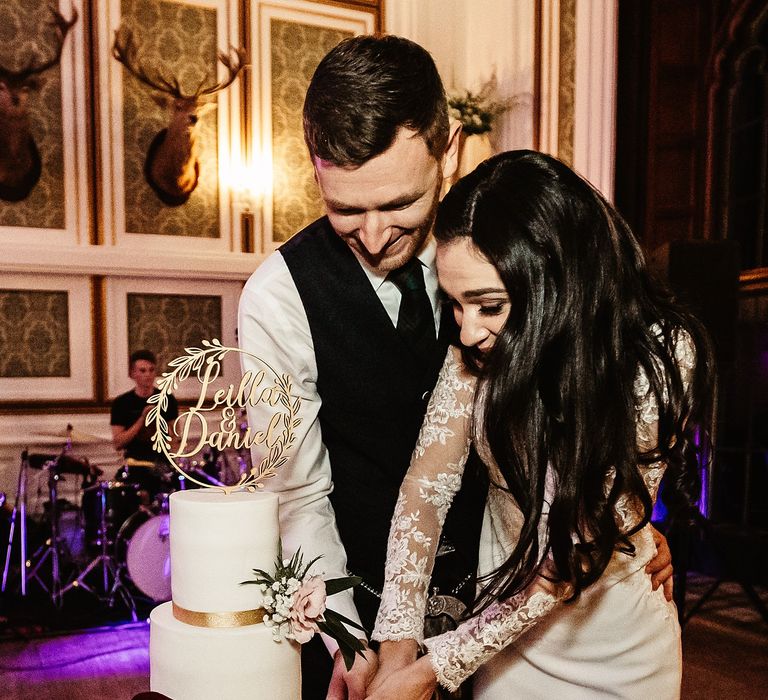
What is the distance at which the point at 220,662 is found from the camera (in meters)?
0.99

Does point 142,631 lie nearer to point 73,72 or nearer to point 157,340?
point 157,340

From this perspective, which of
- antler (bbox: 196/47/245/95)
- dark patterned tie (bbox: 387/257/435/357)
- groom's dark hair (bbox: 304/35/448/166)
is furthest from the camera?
antler (bbox: 196/47/245/95)

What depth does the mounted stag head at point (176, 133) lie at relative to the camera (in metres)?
5.57

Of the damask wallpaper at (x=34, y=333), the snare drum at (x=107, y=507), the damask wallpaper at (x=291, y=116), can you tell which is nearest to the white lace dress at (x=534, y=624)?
the snare drum at (x=107, y=507)

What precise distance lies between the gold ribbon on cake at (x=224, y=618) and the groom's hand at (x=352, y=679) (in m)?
0.30

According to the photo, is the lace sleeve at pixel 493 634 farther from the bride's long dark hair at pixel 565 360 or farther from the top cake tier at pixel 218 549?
the top cake tier at pixel 218 549

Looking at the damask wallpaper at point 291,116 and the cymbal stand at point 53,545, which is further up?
the damask wallpaper at point 291,116

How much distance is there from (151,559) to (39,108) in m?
3.38

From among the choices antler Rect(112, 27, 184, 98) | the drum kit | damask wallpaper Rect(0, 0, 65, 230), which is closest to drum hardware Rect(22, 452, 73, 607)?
the drum kit

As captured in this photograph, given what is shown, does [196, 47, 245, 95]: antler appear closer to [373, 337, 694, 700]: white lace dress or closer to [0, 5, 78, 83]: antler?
[0, 5, 78, 83]: antler

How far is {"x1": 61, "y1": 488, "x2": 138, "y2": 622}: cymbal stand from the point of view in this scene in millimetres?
4730

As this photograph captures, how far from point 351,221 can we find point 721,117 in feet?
14.2

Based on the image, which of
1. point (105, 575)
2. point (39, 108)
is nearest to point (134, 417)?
point (105, 575)

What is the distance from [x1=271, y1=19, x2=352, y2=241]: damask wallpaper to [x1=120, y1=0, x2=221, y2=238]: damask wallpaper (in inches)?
20.6
